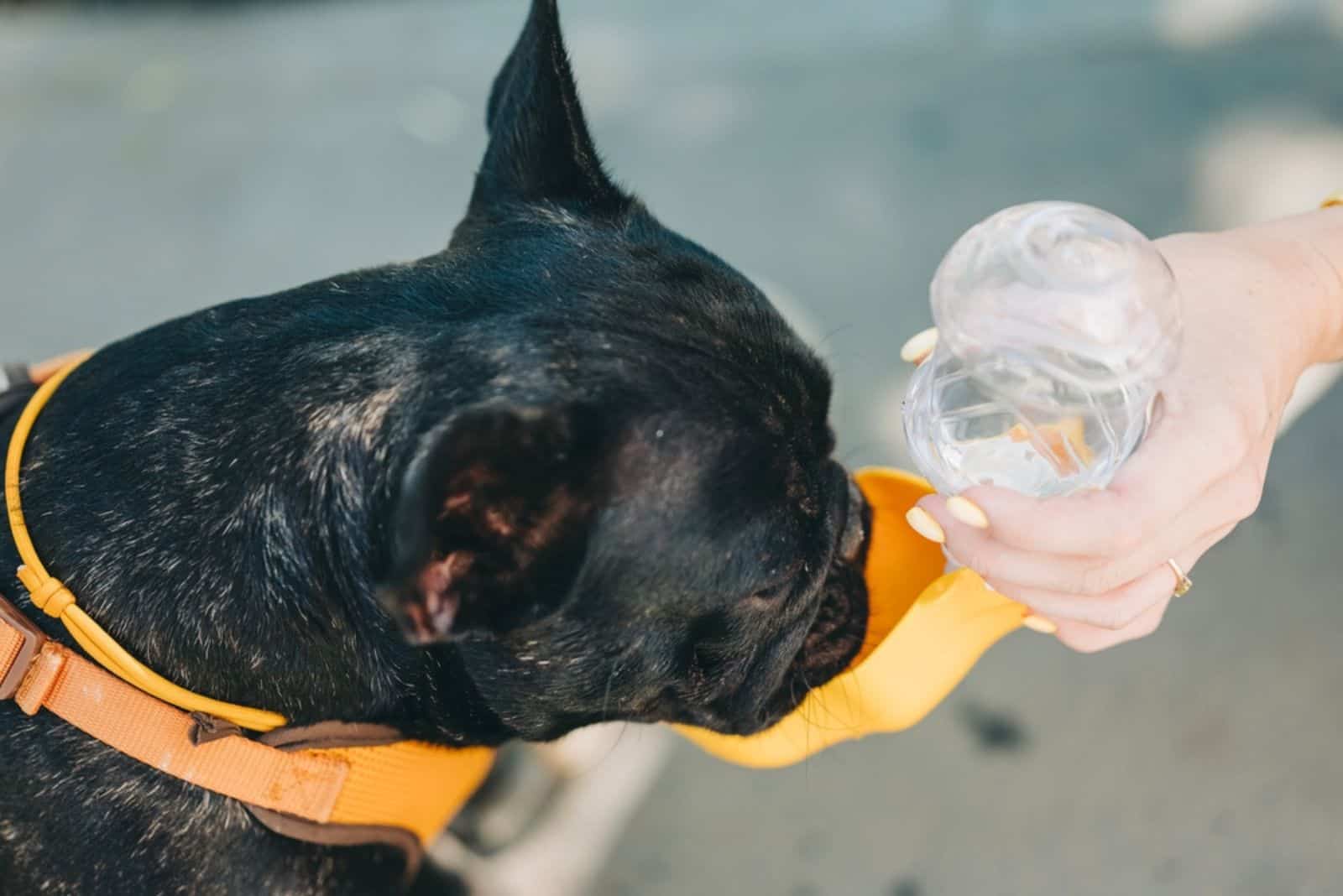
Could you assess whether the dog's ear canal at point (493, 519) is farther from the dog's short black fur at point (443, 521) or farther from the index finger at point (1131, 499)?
the index finger at point (1131, 499)

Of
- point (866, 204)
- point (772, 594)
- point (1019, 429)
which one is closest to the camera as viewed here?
point (772, 594)

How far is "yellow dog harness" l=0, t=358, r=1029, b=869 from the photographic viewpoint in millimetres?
1908

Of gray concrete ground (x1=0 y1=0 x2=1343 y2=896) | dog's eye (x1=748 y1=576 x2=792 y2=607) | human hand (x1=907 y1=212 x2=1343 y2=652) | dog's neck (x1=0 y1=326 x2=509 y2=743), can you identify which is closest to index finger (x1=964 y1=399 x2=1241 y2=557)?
human hand (x1=907 y1=212 x2=1343 y2=652)

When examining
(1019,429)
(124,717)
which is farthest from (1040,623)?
(124,717)

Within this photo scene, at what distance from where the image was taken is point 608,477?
180 cm

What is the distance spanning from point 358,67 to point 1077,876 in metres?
4.48

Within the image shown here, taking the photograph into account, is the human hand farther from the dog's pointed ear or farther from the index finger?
the dog's pointed ear

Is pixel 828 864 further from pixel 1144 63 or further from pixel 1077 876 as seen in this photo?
pixel 1144 63

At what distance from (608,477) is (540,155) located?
85 centimetres

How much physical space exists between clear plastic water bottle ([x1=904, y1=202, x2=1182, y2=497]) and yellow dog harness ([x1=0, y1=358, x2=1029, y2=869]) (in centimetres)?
28

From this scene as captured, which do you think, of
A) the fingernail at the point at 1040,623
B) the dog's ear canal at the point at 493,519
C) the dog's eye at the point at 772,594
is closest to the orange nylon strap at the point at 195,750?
the dog's ear canal at the point at 493,519

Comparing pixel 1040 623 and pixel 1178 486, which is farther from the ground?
pixel 1178 486

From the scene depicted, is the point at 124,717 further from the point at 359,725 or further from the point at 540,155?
the point at 540,155

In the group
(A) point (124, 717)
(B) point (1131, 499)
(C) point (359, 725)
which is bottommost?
(C) point (359, 725)
